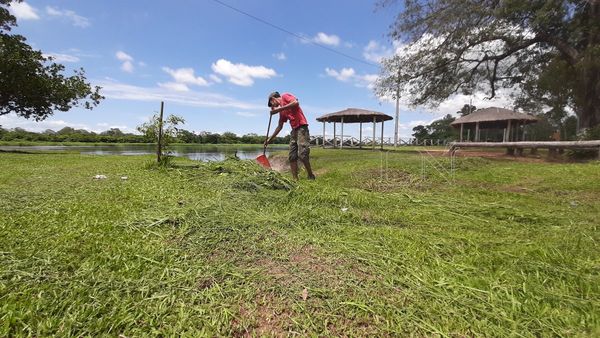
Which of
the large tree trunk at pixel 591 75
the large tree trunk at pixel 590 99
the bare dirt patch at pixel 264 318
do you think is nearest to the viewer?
the bare dirt patch at pixel 264 318

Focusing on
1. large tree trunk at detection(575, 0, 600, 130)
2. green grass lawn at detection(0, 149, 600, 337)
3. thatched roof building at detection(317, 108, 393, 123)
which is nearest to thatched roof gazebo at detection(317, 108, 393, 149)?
thatched roof building at detection(317, 108, 393, 123)

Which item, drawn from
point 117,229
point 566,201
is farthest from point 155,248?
point 566,201

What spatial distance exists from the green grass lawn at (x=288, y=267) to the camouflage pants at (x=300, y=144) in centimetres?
219

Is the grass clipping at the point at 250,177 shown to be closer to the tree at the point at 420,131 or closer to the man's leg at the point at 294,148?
the man's leg at the point at 294,148

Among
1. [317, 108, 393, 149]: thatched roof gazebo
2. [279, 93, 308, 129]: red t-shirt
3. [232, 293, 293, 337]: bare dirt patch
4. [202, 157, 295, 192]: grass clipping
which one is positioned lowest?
[232, 293, 293, 337]: bare dirt patch

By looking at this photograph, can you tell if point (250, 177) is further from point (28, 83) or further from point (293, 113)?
point (28, 83)

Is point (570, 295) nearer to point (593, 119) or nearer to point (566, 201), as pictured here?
point (566, 201)

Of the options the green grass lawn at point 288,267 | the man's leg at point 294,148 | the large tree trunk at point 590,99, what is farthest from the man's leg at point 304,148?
the large tree trunk at point 590,99

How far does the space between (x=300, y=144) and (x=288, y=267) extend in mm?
3856

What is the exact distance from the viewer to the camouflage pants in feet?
17.6

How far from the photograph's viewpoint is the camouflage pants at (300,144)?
5352mm

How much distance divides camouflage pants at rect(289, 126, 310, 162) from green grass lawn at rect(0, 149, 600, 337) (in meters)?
2.19

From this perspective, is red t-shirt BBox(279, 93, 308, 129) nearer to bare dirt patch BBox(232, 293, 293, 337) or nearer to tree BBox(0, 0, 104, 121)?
bare dirt patch BBox(232, 293, 293, 337)

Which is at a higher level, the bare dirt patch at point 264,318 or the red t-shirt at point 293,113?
the red t-shirt at point 293,113
